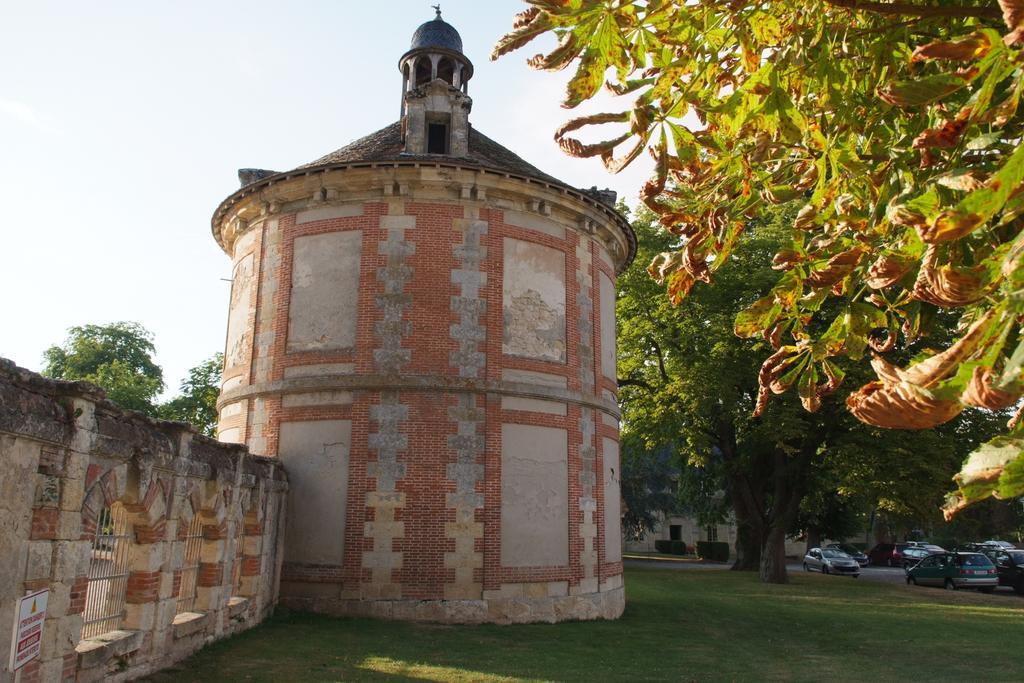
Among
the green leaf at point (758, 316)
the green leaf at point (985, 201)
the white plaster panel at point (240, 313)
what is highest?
the white plaster panel at point (240, 313)

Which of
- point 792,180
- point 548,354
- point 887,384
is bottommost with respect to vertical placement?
point 887,384

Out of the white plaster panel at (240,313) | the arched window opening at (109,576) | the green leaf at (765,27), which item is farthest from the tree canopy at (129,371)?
the green leaf at (765,27)

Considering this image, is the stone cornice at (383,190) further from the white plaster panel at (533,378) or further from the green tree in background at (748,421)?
the green tree in background at (748,421)

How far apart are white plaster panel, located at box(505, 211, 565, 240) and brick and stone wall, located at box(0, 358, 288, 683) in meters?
7.49

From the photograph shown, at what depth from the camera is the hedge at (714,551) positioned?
154 ft

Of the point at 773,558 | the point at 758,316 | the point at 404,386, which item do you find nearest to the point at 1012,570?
the point at 773,558

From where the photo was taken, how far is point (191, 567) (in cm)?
1146

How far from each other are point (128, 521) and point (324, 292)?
754 cm

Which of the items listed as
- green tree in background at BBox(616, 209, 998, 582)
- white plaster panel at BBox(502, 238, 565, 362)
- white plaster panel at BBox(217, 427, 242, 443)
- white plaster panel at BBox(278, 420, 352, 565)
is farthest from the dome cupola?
green tree in background at BBox(616, 209, 998, 582)

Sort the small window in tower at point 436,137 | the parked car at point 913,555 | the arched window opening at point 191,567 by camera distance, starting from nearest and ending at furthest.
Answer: the arched window opening at point 191,567, the small window in tower at point 436,137, the parked car at point 913,555

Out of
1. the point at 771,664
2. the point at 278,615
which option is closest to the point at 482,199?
the point at 278,615

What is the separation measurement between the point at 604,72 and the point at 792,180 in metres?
1.49

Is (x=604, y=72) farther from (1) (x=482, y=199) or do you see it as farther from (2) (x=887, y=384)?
(1) (x=482, y=199)

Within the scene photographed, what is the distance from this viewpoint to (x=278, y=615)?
47.0 ft
